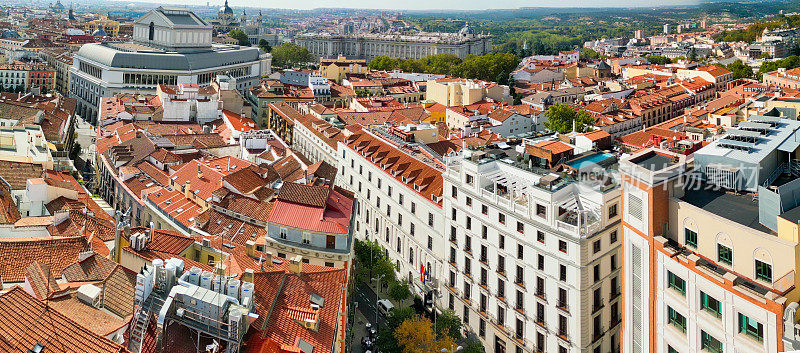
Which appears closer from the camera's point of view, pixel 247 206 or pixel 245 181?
pixel 247 206

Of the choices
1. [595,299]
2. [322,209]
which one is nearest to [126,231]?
[322,209]

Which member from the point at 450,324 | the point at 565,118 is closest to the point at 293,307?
the point at 450,324

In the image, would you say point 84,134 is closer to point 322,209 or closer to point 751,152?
point 322,209

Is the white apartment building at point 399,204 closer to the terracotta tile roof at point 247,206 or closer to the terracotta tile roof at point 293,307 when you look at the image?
the terracotta tile roof at point 247,206

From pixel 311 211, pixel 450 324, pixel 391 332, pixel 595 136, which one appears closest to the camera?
pixel 391 332

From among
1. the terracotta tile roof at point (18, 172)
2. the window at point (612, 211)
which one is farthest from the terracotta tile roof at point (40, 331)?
the terracotta tile roof at point (18, 172)

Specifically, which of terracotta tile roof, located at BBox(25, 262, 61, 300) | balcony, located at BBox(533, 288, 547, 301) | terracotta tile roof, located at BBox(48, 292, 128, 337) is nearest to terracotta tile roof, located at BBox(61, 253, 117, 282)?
terracotta tile roof, located at BBox(25, 262, 61, 300)

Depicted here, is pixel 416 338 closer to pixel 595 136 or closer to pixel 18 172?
pixel 595 136
